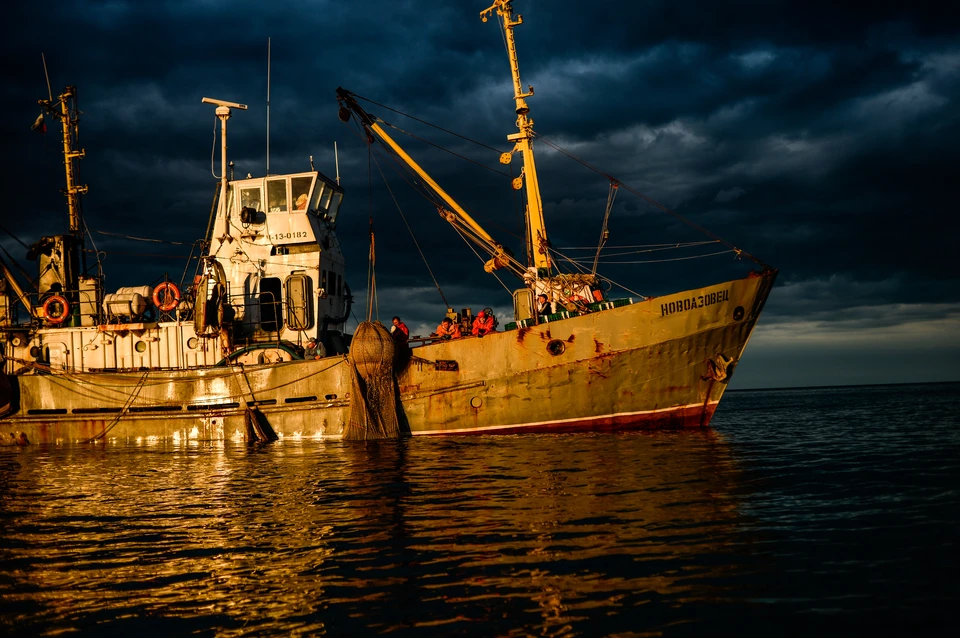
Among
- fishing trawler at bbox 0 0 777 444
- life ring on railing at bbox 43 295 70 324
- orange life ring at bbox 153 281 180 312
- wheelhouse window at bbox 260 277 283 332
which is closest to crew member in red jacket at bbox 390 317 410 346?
fishing trawler at bbox 0 0 777 444

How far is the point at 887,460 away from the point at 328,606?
11861mm

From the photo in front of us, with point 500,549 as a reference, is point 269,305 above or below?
above

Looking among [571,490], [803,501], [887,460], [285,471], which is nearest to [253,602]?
[571,490]

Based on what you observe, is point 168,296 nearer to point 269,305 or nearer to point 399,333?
point 269,305

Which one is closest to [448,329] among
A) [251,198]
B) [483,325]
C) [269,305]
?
[483,325]

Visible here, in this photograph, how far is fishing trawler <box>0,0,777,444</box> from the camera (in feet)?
62.0

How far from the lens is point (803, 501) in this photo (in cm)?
926

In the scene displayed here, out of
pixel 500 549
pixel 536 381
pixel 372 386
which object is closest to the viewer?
pixel 500 549

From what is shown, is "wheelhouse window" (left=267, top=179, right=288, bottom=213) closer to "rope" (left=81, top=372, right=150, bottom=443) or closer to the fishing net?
the fishing net

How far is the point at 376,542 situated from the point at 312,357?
45.5 ft

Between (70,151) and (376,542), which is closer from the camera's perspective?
(376,542)

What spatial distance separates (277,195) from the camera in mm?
22500

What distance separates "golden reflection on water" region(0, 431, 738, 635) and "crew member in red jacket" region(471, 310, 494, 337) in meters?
6.13

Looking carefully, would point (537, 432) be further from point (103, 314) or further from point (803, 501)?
point (103, 314)
